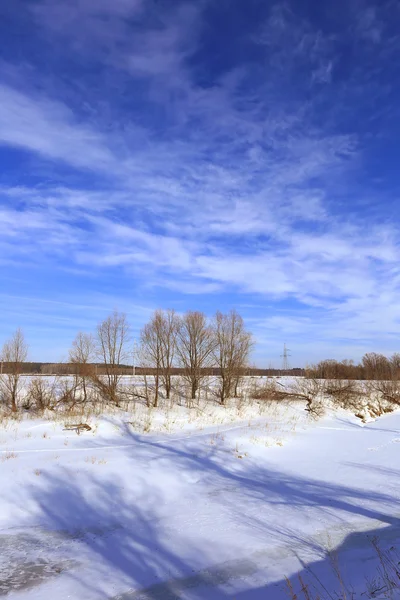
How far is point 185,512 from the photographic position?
36.7 ft

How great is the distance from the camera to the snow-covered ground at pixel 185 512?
24.2 ft

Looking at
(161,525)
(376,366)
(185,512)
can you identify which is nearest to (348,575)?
(161,525)

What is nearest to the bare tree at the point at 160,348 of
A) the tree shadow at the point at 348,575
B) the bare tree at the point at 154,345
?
the bare tree at the point at 154,345

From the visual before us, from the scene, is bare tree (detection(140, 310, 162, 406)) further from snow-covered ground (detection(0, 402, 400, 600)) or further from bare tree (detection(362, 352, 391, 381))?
bare tree (detection(362, 352, 391, 381))

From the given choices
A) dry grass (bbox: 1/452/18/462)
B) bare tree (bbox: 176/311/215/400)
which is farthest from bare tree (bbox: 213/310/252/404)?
dry grass (bbox: 1/452/18/462)

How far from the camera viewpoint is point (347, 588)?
20.5 ft

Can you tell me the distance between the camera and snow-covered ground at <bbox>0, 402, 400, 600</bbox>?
7371mm

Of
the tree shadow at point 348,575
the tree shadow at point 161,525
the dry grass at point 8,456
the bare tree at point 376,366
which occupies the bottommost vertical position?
the tree shadow at point 161,525

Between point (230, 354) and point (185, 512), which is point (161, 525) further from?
point (230, 354)

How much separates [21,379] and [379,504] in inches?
808

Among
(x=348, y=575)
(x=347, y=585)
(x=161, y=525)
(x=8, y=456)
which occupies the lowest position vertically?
(x=161, y=525)

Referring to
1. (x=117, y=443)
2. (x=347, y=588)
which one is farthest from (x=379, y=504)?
(x=117, y=443)

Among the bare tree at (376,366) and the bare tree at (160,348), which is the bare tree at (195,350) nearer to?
the bare tree at (160,348)

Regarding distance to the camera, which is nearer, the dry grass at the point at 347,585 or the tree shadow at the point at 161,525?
the dry grass at the point at 347,585
